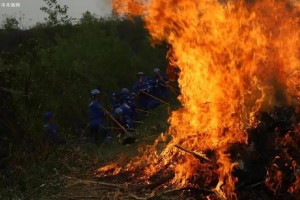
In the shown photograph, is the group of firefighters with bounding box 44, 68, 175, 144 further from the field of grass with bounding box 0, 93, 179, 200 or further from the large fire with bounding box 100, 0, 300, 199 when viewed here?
the large fire with bounding box 100, 0, 300, 199

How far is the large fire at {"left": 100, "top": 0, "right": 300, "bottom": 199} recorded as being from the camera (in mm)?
7957

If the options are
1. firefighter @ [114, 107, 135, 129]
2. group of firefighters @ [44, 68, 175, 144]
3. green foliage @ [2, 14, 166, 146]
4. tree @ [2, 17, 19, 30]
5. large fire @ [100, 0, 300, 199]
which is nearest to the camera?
large fire @ [100, 0, 300, 199]

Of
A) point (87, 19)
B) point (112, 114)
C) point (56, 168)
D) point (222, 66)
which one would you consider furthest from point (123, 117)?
point (87, 19)

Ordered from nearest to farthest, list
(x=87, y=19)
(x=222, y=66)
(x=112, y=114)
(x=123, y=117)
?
(x=222, y=66) < (x=123, y=117) < (x=112, y=114) < (x=87, y=19)

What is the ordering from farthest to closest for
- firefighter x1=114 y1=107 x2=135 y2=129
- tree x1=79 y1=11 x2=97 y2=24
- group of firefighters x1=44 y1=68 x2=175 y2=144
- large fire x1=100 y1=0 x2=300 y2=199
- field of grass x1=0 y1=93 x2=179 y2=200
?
tree x1=79 y1=11 x2=97 y2=24
firefighter x1=114 y1=107 x2=135 y2=129
group of firefighters x1=44 y1=68 x2=175 y2=144
field of grass x1=0 y1=93 x2=179 y2=200
large fire x1=100 y1=0 x2=300 y2=199

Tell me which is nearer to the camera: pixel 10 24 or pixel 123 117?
pixel 123 117

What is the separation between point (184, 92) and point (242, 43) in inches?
60.9

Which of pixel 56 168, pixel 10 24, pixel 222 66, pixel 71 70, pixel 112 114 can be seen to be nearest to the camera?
pixel 222 66

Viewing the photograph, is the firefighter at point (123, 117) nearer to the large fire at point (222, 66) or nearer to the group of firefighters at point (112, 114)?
the group of firefighters at point (112, 114)

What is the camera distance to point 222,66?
823 cm

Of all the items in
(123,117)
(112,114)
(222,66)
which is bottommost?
(123,117)

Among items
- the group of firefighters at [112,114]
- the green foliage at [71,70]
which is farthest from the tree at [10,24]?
the group of firefighters at [112,114]

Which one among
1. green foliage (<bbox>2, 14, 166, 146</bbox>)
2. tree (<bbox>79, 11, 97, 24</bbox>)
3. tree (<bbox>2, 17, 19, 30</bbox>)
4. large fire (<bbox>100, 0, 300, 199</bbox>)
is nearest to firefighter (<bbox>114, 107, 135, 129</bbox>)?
green foliage (<bbox>2, 14, 166, 146</bbox>)

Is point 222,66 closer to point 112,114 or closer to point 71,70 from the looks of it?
point 112,114
